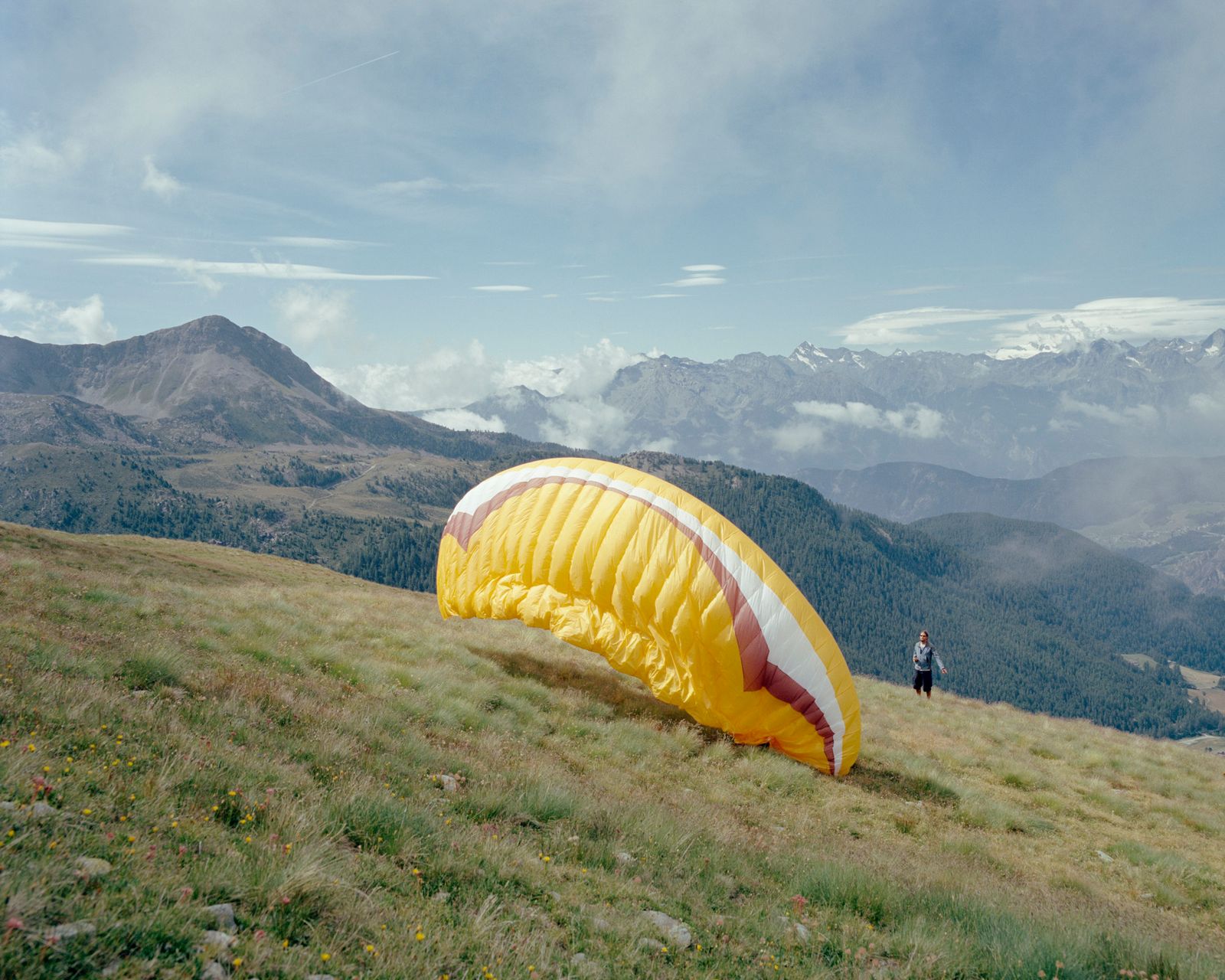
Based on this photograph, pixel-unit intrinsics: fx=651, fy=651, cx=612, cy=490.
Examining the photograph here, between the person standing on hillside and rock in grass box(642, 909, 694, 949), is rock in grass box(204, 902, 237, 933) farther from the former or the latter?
the person standing on hillside

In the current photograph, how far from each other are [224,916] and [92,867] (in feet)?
2.72

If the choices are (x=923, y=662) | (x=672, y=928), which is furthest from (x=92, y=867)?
(x=923, y=662)

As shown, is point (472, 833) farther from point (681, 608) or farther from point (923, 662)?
point (923, 662)

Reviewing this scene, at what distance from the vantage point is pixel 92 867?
154 inches

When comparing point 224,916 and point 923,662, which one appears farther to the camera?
point 923,662

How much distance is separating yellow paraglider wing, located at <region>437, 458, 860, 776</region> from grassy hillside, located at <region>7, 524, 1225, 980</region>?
0.94 metres

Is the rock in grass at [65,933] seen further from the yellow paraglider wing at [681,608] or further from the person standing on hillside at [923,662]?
the person standing on hillside at [923,662]

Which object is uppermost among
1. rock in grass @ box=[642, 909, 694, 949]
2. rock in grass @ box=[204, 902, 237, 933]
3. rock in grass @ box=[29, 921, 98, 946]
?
rock in grass @ box=[29, 921, 98, 946]

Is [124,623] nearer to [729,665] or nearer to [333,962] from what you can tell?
[333,962]

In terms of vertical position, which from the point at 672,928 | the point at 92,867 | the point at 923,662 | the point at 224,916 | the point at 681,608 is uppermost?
the point at 681,608

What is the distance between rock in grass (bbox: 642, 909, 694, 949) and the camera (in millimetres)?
5289

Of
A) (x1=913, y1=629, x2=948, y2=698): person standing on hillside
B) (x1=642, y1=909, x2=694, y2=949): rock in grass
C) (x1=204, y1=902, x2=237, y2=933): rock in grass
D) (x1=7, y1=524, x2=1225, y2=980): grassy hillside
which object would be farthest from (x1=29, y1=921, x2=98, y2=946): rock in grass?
(x1=913, y1=629, x2=948, y2=698): person standing on hillside

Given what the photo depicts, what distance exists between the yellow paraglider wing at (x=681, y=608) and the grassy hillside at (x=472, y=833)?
94cm

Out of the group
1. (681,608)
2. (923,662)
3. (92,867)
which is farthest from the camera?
(923,662)
